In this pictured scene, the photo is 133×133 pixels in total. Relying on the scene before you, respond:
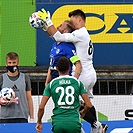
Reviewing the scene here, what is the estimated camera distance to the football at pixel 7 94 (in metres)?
6.71

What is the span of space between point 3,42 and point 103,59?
118 inches

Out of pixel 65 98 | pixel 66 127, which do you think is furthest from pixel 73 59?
pixel 66 127

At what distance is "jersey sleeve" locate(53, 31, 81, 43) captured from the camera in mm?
6301

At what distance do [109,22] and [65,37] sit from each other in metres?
9.99

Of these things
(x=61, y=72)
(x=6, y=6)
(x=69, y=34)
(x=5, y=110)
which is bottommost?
(x=5, y=110)

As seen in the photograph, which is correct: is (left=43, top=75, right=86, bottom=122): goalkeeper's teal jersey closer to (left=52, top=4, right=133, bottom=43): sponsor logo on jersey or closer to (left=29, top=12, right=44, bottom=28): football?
(left=29, top=12, right=44, bottom=28): football

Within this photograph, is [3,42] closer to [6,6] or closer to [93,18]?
[6,6]

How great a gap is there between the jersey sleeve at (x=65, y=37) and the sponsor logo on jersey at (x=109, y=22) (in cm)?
967

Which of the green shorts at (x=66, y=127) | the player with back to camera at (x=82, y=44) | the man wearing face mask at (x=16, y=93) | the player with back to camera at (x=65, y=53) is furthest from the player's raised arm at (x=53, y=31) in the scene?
the green shorts at (x=66, y=127)

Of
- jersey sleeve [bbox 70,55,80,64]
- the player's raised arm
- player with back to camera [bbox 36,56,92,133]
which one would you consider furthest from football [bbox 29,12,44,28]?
player with back to camera [bbox 36,56,92,133]

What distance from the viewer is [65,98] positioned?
5.51 metres

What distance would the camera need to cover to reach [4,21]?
1584cm

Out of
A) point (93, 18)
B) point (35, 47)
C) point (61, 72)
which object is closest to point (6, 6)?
point (35, 47)

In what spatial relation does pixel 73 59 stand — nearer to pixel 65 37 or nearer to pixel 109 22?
pixel 65 37
